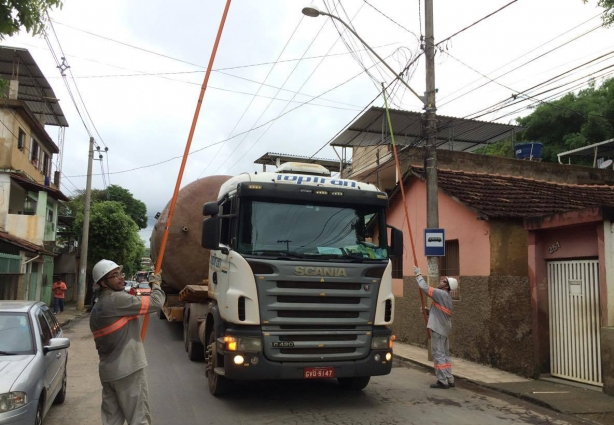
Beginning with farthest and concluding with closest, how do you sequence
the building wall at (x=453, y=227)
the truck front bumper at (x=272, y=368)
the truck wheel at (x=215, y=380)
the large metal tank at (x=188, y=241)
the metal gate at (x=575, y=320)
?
the large metal tank at (x=188, y=241), the building wall at (x=453, y=227), the metal gate at (x=575, y=320), the truck wheel at (x=215, y=380), the truck front bumper at (x=272, y=368)

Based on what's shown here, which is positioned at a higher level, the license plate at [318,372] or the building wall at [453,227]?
the building wall at [453,227]

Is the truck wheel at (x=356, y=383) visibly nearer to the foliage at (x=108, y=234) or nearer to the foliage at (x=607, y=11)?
the foliage at (x=607, y=11)

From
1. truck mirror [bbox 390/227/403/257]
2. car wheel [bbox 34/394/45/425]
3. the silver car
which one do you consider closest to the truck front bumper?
truck mirror [bbox 390/227/403/257]

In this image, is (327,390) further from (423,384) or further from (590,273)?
(590,273)

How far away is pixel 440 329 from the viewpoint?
7945mm

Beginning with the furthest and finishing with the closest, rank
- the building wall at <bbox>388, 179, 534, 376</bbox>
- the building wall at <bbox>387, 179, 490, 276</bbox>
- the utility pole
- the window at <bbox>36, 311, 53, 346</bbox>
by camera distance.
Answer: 1. the utility pole
2. the building wall at <bbox>387, 179, 490, 276</bbox>
3. the building wall at <bbox>388, 179, 534, 376</bbox>
4. the window at <bbox>36, 311, 53, 346</bbox>

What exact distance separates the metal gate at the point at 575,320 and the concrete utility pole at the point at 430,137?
2.18 meters

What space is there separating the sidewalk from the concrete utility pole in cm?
178

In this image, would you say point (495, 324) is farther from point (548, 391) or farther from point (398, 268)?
point (398, 268)

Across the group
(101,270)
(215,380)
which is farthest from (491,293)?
(101,270)

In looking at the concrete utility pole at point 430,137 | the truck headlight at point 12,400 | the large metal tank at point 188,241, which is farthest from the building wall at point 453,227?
the truck headlight at point 12,400

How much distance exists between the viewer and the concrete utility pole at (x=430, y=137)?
9.89m

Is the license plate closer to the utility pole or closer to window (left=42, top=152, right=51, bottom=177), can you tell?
the utility pole

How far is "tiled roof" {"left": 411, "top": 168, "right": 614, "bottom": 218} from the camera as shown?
34.2 feet
